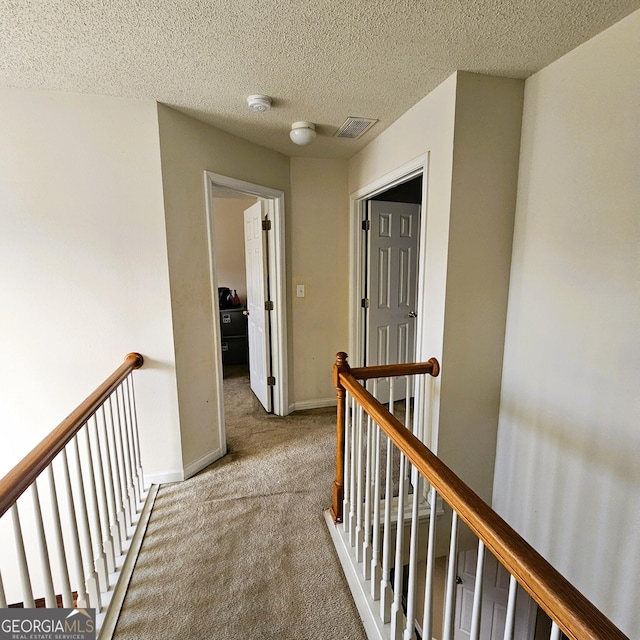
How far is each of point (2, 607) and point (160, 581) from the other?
2.53ft

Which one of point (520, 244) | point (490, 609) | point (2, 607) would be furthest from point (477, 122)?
point (490, 609)

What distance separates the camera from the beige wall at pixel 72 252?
6.16 ft

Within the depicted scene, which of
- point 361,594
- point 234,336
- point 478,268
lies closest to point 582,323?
point 478,268

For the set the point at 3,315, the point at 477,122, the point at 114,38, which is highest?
the point at 114,38

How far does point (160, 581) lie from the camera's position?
156cm

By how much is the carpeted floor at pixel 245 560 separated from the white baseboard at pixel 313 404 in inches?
27.5

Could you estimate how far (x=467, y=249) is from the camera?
1.88 m

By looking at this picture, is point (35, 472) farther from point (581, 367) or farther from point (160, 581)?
point (581, 367)

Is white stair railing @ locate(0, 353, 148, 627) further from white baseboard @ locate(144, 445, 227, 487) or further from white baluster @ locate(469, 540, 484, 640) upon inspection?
white baluster @ locate(469, 540, 484, 640)

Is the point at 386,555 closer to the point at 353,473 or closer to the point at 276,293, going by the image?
the point at 353,473

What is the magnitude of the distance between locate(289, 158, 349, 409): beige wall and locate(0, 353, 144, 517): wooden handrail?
1.75 meters

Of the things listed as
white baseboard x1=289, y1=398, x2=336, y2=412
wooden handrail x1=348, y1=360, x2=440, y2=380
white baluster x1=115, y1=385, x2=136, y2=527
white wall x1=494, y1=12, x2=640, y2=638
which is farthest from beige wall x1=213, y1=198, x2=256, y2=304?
white wall x1=494, y1=12, x2=640, y2=638

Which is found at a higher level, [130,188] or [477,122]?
[477,122]

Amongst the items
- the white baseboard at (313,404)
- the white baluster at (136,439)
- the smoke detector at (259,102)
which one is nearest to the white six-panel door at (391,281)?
the white baseboard at (313,404)
